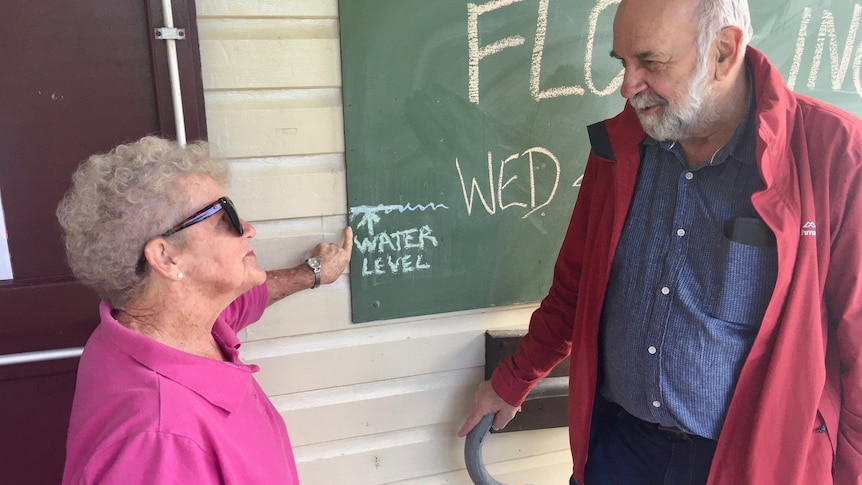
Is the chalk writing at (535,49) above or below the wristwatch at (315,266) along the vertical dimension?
above

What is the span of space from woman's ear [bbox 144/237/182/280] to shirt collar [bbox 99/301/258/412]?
0.39ft

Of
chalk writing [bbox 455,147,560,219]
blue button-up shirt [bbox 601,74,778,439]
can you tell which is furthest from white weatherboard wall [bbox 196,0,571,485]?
blue button-up shirt [bbox 601,74,778,439]

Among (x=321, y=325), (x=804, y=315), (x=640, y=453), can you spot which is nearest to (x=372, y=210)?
(x=321, y=325)

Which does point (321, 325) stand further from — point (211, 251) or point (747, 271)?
point (747, 271)

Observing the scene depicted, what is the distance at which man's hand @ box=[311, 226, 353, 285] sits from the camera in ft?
5.31

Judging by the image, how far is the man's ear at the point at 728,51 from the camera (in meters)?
1.23

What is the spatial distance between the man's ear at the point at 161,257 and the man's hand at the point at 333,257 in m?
0.55

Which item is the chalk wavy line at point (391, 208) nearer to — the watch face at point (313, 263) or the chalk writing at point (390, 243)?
the chalk writing at point (390, 243)

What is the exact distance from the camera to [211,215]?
1.13 meters

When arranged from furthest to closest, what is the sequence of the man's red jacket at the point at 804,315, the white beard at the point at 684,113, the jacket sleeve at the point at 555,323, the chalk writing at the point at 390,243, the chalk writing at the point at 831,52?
the chalk writing at the point at 831,52 < the chalk writing at the point at 390,243 < the jacket sleeve at the point at 555,323 < the white beard at the point at 684,113 < the man's red jacket at the point at 804,315

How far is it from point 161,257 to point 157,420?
0.95 feet

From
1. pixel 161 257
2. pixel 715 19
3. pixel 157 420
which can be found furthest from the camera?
pixel 715 19

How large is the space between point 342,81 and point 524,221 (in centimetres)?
67

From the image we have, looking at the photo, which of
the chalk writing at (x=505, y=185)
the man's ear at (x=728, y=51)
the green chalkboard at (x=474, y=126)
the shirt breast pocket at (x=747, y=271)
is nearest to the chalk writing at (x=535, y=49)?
the green chalkboard at (x=474, y=126)
